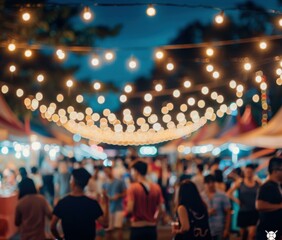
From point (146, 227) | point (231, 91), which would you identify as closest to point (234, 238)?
point (146, 227)

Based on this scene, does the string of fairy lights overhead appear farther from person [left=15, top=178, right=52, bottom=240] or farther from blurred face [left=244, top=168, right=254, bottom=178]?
person [left=15, top=178, right=52, bottom=240]

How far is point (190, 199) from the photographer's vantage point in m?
7.97

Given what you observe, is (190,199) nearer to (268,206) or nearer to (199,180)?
(268,206)

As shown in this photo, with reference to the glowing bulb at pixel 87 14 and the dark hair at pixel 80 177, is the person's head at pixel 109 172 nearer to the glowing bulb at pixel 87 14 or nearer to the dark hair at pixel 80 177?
the glowing bulb at pixel 87 14

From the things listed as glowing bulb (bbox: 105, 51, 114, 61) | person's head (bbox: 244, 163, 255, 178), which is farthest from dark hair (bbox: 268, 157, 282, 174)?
glowing bulb (bbox: 105, 51, 114, 61)

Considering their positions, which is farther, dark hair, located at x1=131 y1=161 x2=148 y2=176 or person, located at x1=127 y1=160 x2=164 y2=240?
dark hair, located at x1=131 y1=161 x2=148 y2=176

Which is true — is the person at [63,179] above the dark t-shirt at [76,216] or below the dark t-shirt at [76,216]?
above

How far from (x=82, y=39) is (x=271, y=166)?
21.8 meters

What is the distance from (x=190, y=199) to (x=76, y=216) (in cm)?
142

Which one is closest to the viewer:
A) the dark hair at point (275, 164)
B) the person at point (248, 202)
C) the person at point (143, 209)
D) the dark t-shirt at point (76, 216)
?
the dark t-shirt at point (76, 216)

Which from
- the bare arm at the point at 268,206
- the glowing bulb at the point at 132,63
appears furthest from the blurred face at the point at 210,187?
the glowing bulb at the point at 132,63

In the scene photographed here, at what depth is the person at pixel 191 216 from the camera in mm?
7863

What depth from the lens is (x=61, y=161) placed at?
1803 centimetres

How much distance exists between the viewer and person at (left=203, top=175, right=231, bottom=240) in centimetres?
1106
